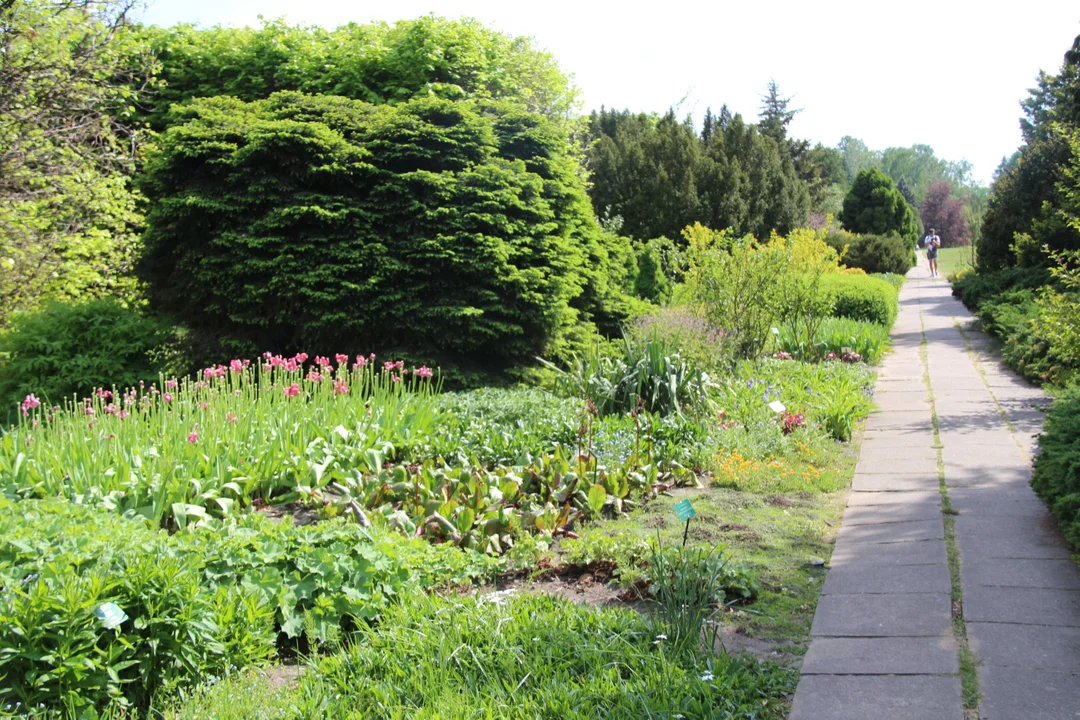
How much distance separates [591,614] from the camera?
9.85 ft

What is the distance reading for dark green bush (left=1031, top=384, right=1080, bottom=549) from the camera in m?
3.64

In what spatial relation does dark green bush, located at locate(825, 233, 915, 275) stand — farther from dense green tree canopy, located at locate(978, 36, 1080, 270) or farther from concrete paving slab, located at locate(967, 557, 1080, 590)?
concrete paving slab, located at locate(967, 557, 1080, 590)

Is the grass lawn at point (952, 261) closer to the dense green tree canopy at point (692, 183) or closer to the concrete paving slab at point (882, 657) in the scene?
the dense green tree canopy at point (692, 183)

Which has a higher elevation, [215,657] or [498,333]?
[498,333]

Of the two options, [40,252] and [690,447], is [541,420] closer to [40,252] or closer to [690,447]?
[690,447]

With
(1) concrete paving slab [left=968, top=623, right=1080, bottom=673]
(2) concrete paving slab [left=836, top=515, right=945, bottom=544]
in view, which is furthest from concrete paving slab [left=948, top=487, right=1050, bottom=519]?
(1) concrete paving slab [left=968, top=623, right=1080, bottom=673]

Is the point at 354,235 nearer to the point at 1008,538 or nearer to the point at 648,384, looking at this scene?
the point at 648,384

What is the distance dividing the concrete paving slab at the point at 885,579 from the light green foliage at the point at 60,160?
902 cm

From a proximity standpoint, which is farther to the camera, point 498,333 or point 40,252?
point 40,252

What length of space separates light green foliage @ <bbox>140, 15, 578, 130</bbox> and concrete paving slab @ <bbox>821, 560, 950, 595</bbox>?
29.9 ft

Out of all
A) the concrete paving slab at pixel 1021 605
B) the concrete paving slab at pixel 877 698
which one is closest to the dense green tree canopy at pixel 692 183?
the concrete paving slab at pixel 1021 605

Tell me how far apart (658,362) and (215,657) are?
481cm

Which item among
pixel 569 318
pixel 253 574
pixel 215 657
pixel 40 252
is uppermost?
pixel 40 252

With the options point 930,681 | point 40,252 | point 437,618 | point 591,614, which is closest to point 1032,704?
point 930,681
